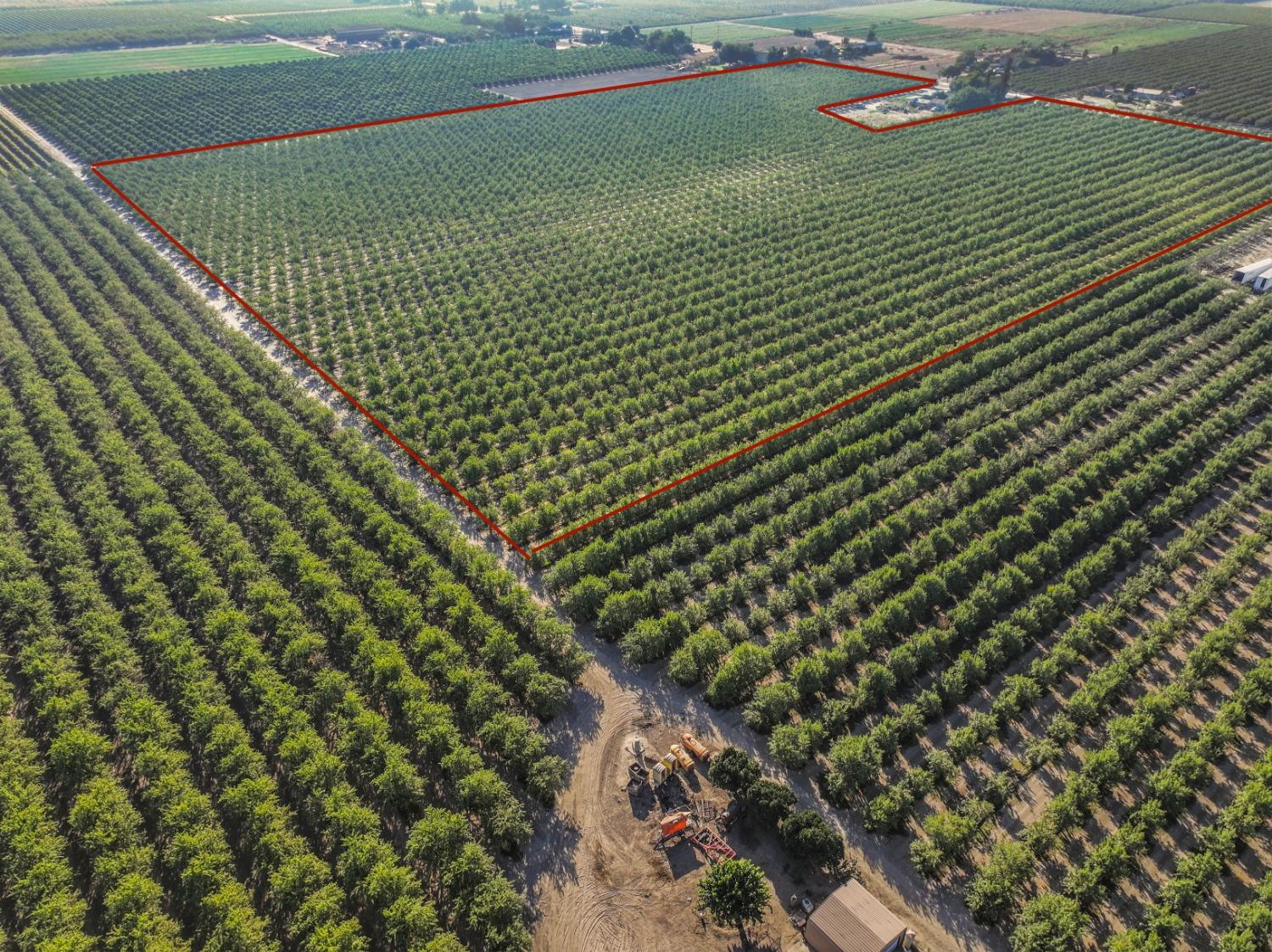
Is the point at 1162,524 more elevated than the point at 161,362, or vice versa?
the point at 161,362

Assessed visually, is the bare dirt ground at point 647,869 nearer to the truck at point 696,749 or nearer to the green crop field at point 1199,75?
the truck at point 696,749

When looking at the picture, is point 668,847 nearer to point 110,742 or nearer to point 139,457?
point 110,742

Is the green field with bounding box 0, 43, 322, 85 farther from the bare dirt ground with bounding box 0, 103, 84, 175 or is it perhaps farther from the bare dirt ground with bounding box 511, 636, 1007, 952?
the bare dirt ground with bounding box 511, 636, 1007, 952

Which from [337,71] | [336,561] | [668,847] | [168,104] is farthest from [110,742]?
[337,71]

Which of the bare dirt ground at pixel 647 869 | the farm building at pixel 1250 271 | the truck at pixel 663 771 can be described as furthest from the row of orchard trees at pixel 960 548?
the farm building at pixel 1250 271

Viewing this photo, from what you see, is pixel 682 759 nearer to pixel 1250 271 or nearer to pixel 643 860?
pixel 643 860

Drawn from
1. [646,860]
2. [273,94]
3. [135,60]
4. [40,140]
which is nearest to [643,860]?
[646,860]
